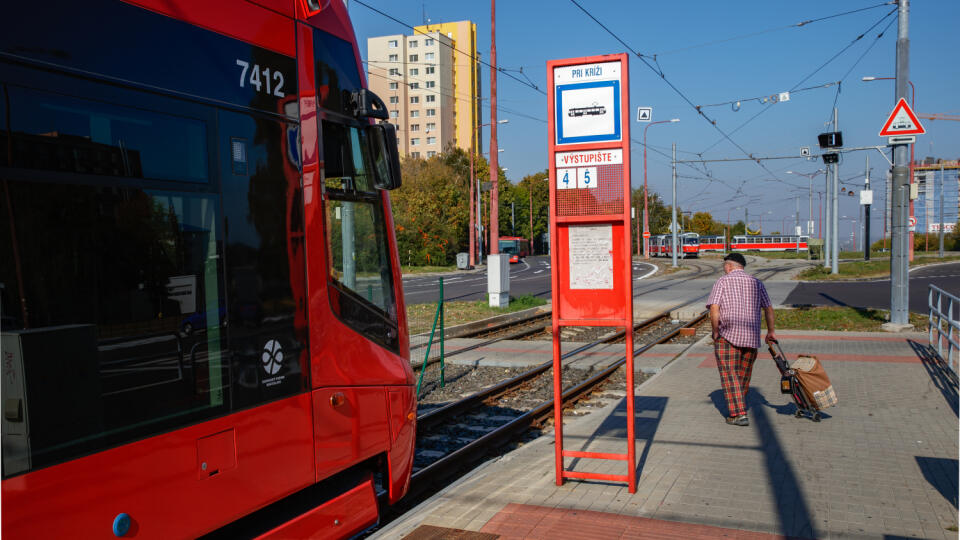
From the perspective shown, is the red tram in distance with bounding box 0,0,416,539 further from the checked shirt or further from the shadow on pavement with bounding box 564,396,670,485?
the checked shirt

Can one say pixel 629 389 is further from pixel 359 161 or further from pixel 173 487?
pixel 173 487

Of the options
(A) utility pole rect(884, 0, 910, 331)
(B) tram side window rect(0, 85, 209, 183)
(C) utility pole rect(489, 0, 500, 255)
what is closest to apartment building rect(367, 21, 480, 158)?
(C) utility pole rect(489, 0, 500, 255)

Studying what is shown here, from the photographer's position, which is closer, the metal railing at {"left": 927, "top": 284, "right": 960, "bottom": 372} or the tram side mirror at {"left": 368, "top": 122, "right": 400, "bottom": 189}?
the tram side mirror at {"left": 368, "top": 122, "right": 400, "bottom": 189}

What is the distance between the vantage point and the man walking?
23.3 feet

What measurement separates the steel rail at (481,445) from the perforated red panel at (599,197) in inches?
94.9

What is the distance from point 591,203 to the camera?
561 centimetres

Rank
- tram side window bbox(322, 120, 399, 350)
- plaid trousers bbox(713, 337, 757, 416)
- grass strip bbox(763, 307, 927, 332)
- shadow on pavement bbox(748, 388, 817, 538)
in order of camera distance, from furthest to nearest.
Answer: grass strip bbox(763, 307, 927, 332), plaid trousers bbox(713, 337, 757, 416), shadow on pavement bbox(748, 388, 817, 538), tram side window bbox(322, 120, 399, 350)

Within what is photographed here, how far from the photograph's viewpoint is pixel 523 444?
7492 mm

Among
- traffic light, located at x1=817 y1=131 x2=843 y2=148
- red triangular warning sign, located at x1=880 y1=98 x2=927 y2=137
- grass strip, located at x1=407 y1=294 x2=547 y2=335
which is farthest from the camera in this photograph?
traffic light, located at x1=817 y1=131 x2=843 y2=148

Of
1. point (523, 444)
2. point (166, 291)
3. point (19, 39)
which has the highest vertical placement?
point (19, 39)

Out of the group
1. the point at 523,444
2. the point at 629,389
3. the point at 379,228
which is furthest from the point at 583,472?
the point at 379,228

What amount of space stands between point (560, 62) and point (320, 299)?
2670 mm

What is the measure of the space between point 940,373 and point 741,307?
4.72 m

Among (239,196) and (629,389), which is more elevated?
(239,196)
